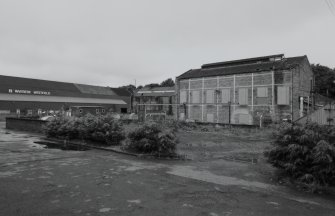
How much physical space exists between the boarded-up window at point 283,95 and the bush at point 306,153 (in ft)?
81.1

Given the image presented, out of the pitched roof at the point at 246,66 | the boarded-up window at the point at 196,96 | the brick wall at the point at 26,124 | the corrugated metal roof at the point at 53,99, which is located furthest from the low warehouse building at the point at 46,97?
the pitched roof at the point at 246,66

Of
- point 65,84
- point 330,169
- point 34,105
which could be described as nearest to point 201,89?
point 330,169

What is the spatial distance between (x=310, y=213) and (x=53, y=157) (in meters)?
8.60

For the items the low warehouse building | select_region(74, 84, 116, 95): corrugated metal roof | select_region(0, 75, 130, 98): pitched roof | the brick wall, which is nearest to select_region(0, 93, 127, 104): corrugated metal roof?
the low warehouse building

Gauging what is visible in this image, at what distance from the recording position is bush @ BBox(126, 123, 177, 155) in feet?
34.8

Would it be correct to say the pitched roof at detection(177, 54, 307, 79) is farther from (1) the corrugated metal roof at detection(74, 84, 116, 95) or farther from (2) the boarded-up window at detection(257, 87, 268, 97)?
(1) the corrugated metal roof at detection(74, 84, 116, 95)

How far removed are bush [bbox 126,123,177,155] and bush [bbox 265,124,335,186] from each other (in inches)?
167

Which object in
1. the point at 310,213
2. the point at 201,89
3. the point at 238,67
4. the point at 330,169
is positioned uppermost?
the point at 238,67

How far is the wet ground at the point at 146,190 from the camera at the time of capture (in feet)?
15.9

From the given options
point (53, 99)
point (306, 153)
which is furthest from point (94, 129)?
point (53, 99)

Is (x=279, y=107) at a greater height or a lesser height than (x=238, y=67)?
lesser

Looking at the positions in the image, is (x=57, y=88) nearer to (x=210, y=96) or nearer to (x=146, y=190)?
(x=210, y=96)

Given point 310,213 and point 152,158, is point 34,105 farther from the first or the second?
point 310,213

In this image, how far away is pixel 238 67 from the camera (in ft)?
120
